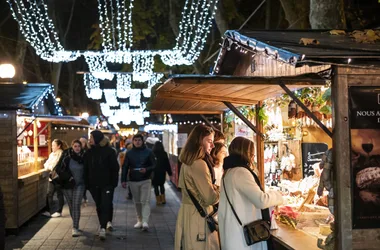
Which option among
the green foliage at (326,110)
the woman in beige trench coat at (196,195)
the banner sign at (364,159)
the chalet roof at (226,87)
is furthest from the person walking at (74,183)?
the banner sign at (364,159)

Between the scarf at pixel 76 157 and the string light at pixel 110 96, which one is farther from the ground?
the string light at pixel 110 96

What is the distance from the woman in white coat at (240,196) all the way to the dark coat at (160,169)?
10214 millimetres

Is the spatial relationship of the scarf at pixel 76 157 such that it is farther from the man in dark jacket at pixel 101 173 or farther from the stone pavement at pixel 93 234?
the stone pavement at pixel 93 234

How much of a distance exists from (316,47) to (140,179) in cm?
654

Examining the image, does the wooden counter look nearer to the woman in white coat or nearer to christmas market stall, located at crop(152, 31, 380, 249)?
christmas market stall, located at crop(152, 31, 380, 249)

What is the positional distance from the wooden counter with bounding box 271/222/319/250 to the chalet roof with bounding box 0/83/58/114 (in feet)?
19.4

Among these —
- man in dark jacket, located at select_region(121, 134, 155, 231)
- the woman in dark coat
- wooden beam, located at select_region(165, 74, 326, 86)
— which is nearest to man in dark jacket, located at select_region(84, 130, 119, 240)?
man in dark jacket, located at select_region(121, 134, 155, 231)

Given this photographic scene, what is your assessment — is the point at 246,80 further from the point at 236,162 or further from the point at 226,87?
the point at 236,162

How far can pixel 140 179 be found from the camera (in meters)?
11.4

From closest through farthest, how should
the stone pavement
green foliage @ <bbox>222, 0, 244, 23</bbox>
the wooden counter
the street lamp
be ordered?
the wooden counter < the stone pavement < the street lamp < green foliage @ <bbox>222, 0, 244, 23</bbox>

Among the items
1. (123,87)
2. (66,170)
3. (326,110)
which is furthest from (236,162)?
(123,87)

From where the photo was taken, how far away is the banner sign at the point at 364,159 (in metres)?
5.16

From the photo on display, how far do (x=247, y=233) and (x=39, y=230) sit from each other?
731 cm

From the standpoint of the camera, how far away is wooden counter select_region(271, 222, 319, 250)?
6277 millimetres
